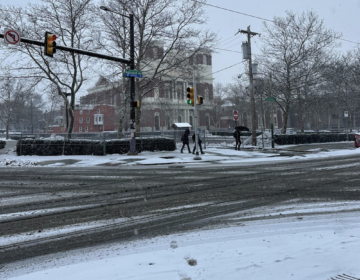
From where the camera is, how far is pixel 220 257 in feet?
12.3

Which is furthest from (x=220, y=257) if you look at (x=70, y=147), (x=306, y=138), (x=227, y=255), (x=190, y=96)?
(x=306, y=138)

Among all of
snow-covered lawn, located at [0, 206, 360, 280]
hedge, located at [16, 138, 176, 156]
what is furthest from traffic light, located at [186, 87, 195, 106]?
snow-covered lawn, located at [0, 206, 360, 280]

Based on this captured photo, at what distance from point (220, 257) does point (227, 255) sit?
4.2 inches

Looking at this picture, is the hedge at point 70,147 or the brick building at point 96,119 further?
the brick building at point 96,119

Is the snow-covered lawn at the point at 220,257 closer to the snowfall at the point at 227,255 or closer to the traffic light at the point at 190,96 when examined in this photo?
the snowfall at the point at 227,255

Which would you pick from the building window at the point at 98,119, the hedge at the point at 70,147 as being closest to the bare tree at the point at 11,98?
the hedge at the point at 70,147

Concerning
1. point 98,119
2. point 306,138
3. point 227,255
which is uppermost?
point 98,119

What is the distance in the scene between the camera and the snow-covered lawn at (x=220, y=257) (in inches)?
131

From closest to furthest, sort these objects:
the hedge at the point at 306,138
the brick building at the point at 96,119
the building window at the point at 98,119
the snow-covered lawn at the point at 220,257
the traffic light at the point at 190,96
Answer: the snow-covered lawn at the point at 220,257 < the traffic light at the point at 190,96 < the hedge at the point at 306,138 < the building window at the point at 98,119 < the brick building at the point at 96,119

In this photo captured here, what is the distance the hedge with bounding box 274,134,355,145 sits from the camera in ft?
95.6

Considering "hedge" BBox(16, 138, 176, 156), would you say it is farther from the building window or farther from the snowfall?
the building window

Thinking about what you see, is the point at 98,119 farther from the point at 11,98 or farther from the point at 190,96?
the point at 190,96

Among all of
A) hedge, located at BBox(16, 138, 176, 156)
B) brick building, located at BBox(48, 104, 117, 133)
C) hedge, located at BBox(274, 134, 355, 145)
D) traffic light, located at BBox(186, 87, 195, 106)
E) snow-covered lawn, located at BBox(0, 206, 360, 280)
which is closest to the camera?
snow-covered lawn, located at BBox(0, 206, 360, 280)

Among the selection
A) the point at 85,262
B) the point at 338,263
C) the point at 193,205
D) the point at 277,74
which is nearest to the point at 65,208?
the point at 193,205
